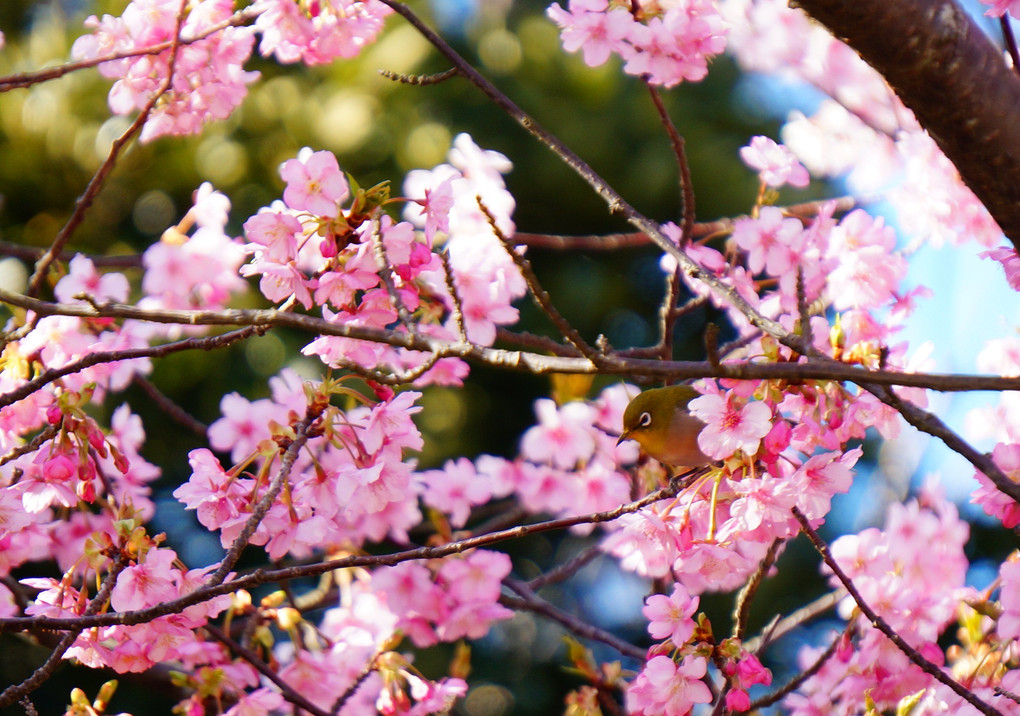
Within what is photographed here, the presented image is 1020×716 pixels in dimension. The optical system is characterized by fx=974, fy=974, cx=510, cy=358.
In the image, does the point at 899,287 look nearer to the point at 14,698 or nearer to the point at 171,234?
the point at 171,234

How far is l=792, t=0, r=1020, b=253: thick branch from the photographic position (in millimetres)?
1051

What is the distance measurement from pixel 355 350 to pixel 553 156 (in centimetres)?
471

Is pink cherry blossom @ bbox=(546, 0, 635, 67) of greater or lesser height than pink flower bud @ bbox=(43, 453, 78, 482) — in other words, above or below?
above

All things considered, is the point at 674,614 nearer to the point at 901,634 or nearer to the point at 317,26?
the point at 901,634

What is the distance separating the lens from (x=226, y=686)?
1.64m

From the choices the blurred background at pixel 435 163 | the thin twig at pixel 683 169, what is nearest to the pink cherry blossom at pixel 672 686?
the thin twig at pixel 683 169

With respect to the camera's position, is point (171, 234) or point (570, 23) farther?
point (171, 234)

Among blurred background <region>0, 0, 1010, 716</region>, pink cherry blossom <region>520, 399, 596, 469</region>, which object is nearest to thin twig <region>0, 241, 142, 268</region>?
pink cherry blossom <region>520, 399, 596, 469</region>

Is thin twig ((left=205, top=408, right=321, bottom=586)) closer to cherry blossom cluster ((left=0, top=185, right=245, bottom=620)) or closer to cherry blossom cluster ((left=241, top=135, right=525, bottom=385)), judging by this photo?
cherry blossom cluster ((left=241, top=135, right=525, bottom=385))

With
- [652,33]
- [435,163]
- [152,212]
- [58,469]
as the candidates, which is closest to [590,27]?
[652,33]

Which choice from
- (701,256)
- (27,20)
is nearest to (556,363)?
(701,256)

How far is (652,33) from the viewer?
171cm

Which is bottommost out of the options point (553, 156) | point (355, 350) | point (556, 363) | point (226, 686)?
point (553, 156)

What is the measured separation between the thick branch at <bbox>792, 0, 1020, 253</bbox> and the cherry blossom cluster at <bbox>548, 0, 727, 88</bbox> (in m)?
0.64
